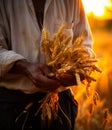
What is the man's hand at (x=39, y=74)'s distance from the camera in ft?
9.75

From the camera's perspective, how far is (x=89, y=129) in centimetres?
527

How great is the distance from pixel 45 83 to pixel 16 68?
0.82 feet

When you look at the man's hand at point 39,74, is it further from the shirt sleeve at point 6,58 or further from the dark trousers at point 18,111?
the dark trousers at point 18,111

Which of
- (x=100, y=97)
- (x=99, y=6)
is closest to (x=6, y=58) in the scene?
(x=100, y=97)

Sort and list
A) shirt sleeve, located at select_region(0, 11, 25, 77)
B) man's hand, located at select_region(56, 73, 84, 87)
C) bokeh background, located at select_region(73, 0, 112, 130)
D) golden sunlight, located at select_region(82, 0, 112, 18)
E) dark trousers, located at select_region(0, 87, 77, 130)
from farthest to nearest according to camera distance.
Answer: golden sunlight, located at select_region(82, 0, 112, 18)
bokeh background, located at select_region(73, 0, 112, 130)
dark trousers, located at select_region(0, 87, 77, 130)
shirt sleeve, located at select_region(0, 11, 25, 77)
man's hand, located at select_region(56, 73, 84, 87)

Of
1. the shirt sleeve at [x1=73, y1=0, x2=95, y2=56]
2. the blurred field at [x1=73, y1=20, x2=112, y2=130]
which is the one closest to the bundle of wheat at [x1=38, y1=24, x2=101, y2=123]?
the shirt sleeve at [x1=73, y1=0, x2=95, y2=56]

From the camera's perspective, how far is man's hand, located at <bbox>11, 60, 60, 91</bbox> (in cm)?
297

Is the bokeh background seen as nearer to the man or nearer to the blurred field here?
the blurred field

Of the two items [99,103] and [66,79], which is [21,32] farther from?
[99,103]

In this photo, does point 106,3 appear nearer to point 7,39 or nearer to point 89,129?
point 89,129

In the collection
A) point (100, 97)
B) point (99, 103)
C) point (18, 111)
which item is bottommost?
point (100, 97)

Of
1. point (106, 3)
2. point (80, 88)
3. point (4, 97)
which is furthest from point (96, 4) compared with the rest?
point (4, 97)

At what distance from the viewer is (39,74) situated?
299cm

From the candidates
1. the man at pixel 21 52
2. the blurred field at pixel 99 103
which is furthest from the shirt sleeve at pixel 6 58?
the blurred field at pixel 99 103
